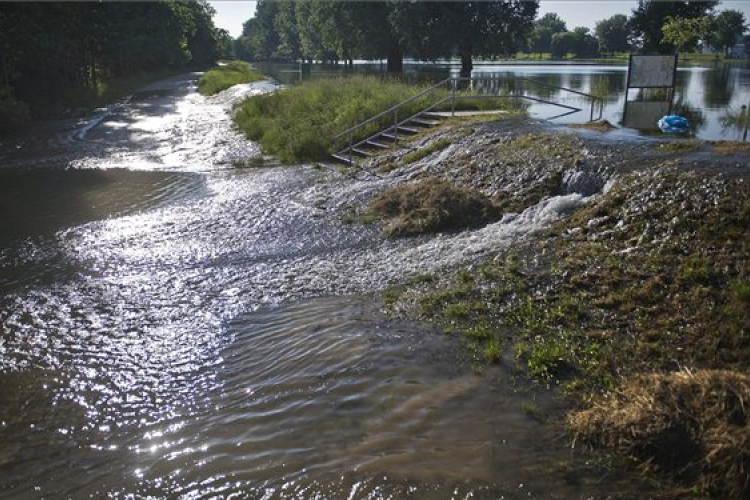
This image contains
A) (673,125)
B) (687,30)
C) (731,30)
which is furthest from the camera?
(731,30)

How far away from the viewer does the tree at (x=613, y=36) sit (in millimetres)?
120250

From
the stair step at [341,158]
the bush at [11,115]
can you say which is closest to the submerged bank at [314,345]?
the stair step at [341,158]

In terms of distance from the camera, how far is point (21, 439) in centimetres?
541

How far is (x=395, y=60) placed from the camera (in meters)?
55.6

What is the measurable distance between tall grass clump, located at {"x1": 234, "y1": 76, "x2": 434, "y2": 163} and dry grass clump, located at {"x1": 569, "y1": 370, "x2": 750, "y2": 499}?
15.9 metres

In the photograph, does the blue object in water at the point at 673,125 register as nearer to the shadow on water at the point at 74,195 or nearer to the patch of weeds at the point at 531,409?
the shadow on water at the point at 74,195

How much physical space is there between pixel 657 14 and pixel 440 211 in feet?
168

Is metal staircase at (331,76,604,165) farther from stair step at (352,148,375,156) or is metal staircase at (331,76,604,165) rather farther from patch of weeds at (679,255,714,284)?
patch of weeds at (679,255,714,284)

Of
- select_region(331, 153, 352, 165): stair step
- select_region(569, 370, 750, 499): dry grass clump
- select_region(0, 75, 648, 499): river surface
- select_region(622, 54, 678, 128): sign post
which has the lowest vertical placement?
select_region(0, 75, 648, 499): river surface

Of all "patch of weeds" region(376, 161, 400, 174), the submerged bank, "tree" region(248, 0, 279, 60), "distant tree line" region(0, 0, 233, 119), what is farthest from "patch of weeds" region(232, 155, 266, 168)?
"tree" region(248, 0, 279, 60)

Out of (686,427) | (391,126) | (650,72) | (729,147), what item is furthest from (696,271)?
(650,72)

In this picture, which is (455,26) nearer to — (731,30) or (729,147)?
(729,147)

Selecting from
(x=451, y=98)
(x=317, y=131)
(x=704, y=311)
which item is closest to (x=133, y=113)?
(x=317, y=131)

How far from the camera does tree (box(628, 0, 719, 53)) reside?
4953 centimetres
